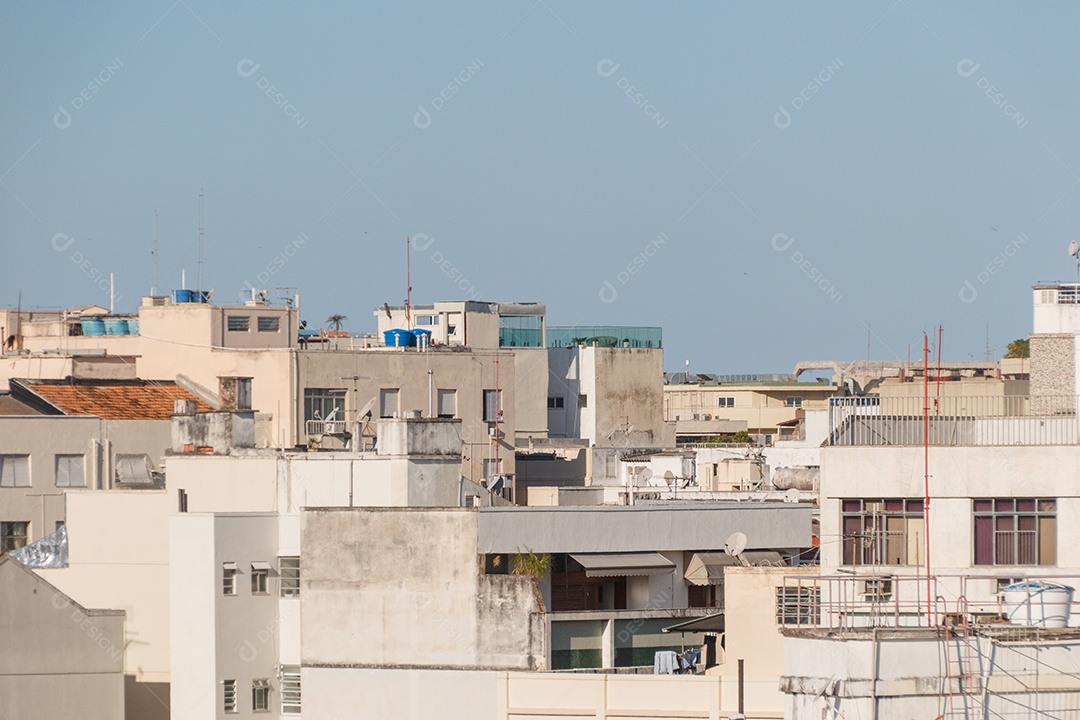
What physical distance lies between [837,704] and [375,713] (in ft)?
51.2

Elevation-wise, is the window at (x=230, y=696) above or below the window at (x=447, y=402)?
below

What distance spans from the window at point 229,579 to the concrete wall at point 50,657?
275 cm

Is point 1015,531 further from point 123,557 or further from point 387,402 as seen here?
point 387,402

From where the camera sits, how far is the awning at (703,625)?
41.1 metres

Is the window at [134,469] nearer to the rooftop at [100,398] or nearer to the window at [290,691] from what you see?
the rooftop at [100,398]

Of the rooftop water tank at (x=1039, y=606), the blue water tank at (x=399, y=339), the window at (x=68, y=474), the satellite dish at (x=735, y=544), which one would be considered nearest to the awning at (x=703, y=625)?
the satellite dish at (x=735, y=544)

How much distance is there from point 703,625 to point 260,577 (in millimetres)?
9283

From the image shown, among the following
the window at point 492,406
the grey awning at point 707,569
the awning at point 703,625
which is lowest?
the awning at point 703,625

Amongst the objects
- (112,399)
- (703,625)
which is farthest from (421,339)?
(703,625)

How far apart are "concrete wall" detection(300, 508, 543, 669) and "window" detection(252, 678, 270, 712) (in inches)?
84.1

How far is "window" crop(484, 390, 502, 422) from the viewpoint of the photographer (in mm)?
67062

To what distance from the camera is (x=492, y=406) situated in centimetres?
6756

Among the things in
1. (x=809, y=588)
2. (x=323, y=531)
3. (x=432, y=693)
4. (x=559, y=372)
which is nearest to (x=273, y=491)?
(x=323, y=531)

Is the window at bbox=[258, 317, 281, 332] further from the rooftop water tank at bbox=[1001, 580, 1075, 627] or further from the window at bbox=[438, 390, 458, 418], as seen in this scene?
the rooftop water tank at bbox=[1001, 580, 1075, 627]
